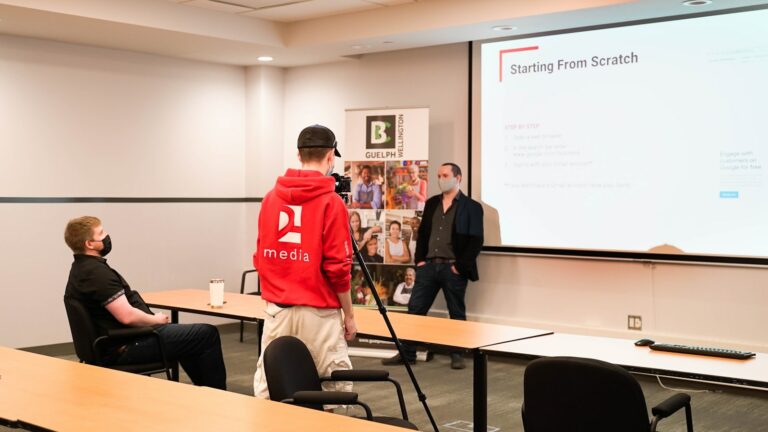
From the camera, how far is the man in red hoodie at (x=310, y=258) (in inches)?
140

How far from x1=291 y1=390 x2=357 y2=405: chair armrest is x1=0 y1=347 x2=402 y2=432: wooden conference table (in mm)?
232

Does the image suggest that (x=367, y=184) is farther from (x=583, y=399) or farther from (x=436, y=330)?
(x=583, y=399)

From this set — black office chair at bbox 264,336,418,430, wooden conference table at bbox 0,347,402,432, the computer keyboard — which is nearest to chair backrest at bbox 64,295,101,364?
wooden conference table at bbox 0,347,402,432

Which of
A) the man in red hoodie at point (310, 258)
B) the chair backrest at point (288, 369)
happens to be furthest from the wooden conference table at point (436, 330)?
the chair backrest at point (288, 369)

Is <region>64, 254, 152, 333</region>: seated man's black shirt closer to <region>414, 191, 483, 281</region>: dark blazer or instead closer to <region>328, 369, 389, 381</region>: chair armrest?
<region>328, 369, 389, 381</region>: chair armrest

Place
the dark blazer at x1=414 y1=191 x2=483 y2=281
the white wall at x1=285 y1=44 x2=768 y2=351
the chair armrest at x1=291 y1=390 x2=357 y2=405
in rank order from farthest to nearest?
1. the dark blazer at x1=414 y1=191 x2=483 y2=281
2. the white wall at x1=285 y1=44 x2=768 y2=351
3. the chair armrest at x1=291 y1=390 x2=357 y2=405

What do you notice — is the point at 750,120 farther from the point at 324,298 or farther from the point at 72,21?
the point at 72,21

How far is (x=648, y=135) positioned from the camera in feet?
21.9

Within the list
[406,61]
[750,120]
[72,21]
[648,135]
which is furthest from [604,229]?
[72,21]

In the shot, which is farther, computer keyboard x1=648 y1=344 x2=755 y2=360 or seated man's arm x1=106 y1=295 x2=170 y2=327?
seated man's arm x1=106 y1=295 x2=170 y2=327

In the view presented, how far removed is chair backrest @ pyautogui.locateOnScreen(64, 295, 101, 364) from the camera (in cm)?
476

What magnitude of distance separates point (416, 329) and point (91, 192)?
176 inches

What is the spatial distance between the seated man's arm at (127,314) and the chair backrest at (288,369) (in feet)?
5.70

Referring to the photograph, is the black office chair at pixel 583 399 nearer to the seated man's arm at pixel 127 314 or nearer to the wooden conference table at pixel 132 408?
the wooden conference table at pixel 132 408
